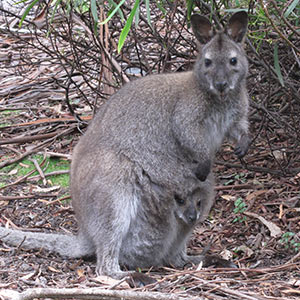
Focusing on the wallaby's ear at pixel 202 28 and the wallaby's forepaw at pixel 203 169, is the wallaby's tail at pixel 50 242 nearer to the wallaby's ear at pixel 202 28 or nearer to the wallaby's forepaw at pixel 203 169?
the wallaby's forepaw at pixel 203 169

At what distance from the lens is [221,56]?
13.2 ft

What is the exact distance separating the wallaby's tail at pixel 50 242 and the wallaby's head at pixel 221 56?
4.97 ft

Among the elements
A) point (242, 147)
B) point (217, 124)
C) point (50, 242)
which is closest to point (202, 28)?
point (217, 124)

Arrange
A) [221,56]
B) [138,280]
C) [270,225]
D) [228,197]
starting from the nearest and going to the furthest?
1. [138,280]
2. [221,56]
3. [270,225]
4. [228,197]

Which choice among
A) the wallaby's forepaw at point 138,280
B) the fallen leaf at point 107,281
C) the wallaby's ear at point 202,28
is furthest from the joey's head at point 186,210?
the wallaby's ear at point 202,28

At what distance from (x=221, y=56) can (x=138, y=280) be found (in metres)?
1.63

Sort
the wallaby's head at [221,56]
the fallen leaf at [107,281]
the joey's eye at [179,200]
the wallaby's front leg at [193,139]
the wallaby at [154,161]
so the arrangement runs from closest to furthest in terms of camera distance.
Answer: the fallen leaf at [107,281] < the wallaby's head at [221,56] < the wallaby at [154,161] < the wallaby's front leg at [193,139] < the joey's eye at [179,200]

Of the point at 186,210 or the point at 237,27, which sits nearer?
the point at 237,27

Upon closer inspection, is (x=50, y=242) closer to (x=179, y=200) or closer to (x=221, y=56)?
(x=179, y=200)

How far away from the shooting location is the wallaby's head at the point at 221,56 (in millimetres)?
3996

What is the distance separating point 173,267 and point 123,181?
86 cm

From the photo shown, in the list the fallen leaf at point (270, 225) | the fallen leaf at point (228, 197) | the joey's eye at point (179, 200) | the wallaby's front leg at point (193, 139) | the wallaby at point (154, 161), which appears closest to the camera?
the wallaby at point (154, 161)

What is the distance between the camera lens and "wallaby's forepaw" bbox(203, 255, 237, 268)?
169 inches

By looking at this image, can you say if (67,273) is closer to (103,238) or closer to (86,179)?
(103,238)
